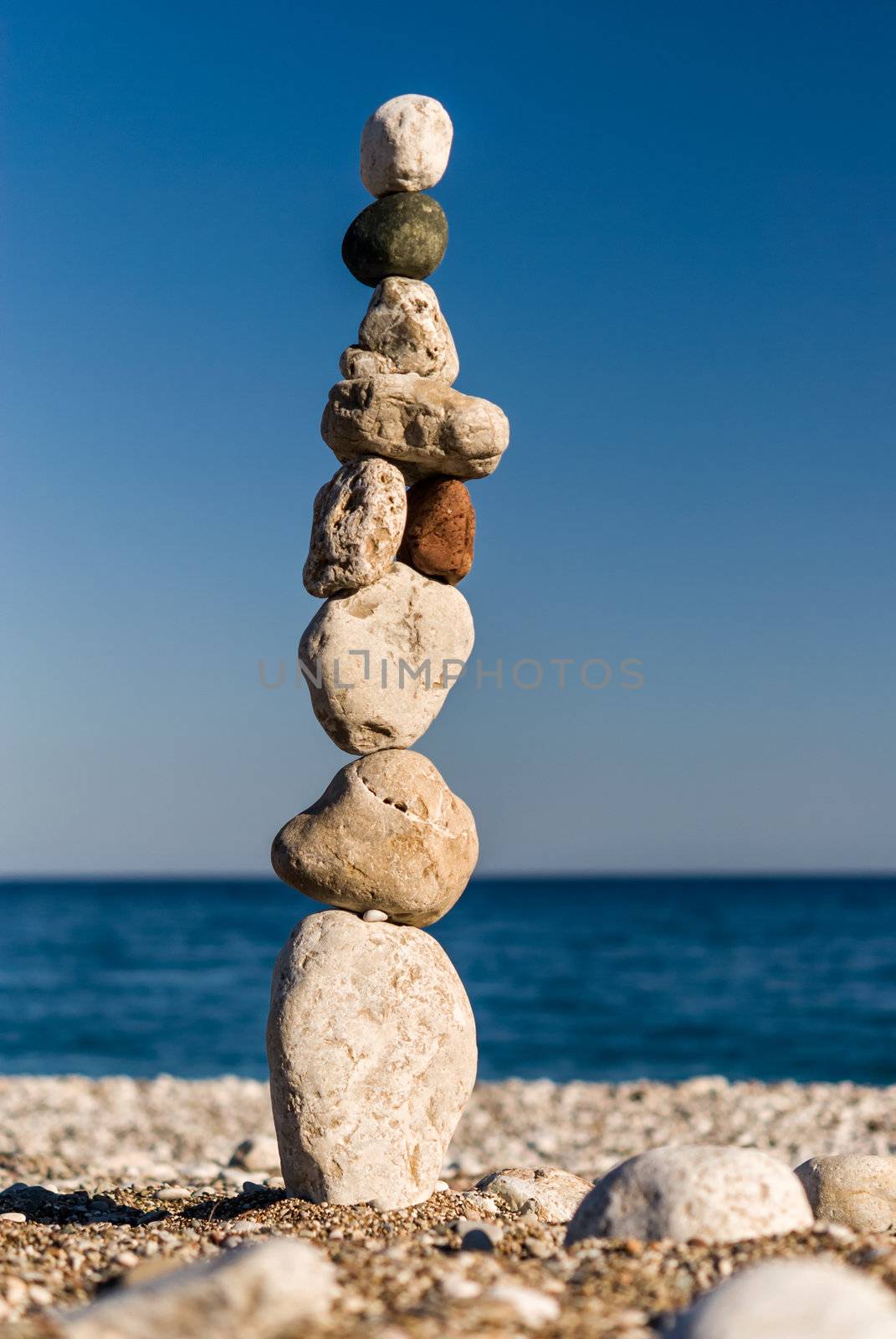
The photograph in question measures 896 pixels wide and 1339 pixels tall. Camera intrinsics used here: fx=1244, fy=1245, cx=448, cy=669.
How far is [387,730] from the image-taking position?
6.45m

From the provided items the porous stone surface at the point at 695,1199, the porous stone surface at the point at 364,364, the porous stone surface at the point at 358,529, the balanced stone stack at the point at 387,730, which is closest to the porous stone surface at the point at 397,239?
the balanced stone stack at the point at 387,730

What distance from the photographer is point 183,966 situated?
40188 mm

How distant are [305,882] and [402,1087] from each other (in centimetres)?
109

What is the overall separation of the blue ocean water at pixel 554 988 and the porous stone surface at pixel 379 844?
1556 centimetres

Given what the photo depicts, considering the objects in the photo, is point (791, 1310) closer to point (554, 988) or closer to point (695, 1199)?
point (695, 1199)

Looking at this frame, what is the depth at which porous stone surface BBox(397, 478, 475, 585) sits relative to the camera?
6.60m

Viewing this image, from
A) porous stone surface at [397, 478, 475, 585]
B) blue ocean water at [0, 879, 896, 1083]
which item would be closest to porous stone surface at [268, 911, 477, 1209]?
porous stone surface at [397, 478, 475, 585]

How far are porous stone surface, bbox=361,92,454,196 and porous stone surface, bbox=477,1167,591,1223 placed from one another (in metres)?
5.33

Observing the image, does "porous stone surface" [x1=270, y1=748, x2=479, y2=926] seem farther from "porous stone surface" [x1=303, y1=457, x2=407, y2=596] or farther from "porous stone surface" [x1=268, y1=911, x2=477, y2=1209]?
"porous stone surface" [x1=303, y1=457, x2=407, y2=596]

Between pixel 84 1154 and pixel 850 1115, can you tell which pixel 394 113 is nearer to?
pixel 84 1154

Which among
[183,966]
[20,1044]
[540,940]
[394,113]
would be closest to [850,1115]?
[394,113]

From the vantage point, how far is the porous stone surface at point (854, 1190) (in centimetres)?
560

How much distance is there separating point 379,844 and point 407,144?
3.67 m

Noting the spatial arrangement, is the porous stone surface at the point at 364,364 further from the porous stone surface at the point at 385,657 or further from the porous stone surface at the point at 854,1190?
the porous stone surface at the point at 854,1190
